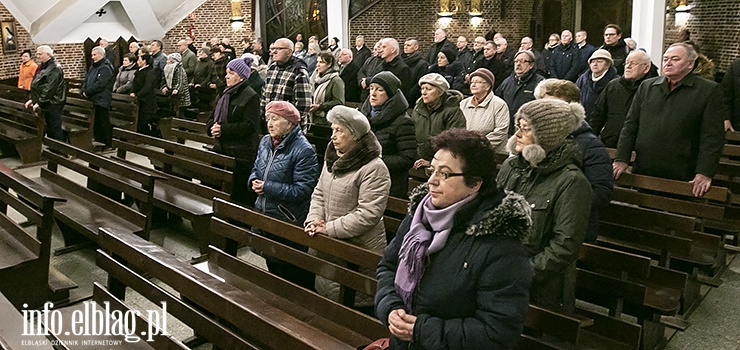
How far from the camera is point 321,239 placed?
13.1ft

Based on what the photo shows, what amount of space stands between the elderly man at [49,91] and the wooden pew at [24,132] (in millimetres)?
207

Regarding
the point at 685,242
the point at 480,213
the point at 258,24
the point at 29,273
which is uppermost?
the point at 258,24

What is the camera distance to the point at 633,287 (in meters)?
3.67

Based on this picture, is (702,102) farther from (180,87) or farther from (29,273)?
(180,87)

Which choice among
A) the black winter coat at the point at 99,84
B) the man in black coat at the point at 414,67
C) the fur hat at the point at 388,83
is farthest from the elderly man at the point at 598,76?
the black winter coat at the point at 99,84

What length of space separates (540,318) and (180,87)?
9.91 m

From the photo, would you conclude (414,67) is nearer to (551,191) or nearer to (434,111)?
(434,111)

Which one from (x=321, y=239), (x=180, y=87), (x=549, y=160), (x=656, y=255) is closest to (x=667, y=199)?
(x=656, y=255)

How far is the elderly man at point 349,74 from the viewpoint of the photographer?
11039mm

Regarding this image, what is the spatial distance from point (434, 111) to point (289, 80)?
242 centimetres

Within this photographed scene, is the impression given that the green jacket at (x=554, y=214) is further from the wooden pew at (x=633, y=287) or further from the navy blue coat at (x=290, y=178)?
the navy blue coat at (x=290, y=178)

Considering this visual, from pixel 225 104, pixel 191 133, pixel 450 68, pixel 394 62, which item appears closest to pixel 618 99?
pixel 225 104

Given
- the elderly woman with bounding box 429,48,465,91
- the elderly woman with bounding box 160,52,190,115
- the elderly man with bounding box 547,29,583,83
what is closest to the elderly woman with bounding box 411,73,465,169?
the elderly woman with bounding box 429,48,465,91

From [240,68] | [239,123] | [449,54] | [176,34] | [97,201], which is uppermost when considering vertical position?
[176,34]
